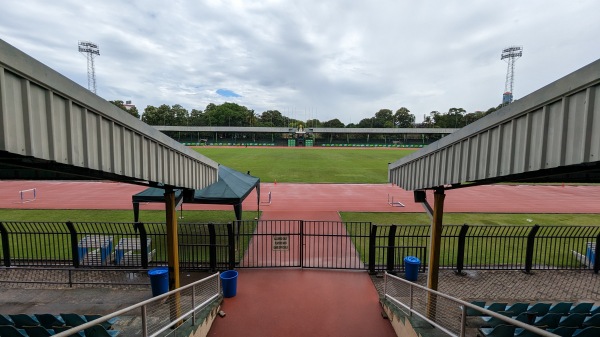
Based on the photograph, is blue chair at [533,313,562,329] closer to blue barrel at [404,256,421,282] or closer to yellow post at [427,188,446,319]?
yellow post at [427,188,446,319]

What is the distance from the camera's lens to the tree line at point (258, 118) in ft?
400

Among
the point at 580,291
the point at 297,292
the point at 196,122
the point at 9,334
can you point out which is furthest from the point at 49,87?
the point at 196,122

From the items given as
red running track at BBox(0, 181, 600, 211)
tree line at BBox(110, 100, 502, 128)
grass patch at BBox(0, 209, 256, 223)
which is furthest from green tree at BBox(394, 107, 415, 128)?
grass patch at BBox(0, 209, 256, 223)

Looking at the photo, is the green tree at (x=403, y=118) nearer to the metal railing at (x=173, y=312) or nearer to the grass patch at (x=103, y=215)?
the grass patch at (x=103, y=215)

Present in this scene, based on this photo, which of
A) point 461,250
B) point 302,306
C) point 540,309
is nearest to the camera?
point 540,309

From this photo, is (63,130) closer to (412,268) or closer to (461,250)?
(412,268)

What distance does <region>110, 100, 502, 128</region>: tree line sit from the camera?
400 feet

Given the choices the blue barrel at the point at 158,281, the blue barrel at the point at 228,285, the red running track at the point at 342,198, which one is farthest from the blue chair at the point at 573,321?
the red running track at the point at 342,198

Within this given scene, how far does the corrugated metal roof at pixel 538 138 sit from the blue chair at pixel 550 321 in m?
2.42

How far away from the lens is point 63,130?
10.8 feet

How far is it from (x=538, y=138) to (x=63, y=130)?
17.7 ft

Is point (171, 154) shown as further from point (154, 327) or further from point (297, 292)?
point (297, 292)

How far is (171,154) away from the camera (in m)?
5.72

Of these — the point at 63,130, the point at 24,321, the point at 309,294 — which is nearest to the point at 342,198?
the point at 309,294
